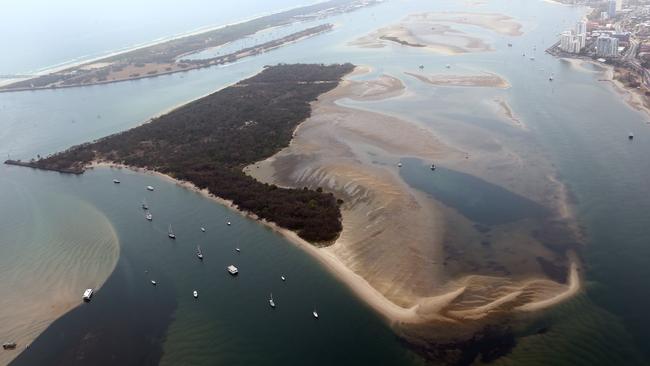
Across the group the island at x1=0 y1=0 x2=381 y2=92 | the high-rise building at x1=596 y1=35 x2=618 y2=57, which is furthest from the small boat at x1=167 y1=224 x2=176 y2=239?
the high-rise building at x1=596 y1=35 x2=618 y2=57

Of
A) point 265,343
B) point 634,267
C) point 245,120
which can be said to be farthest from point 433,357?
point 245,120

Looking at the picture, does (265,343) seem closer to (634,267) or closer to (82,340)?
(82,340)

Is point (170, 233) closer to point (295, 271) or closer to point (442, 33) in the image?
point (295, 271)

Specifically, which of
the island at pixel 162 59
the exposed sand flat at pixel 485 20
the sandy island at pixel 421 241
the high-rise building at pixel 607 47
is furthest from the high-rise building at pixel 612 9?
the sandy island at pixel 421 241

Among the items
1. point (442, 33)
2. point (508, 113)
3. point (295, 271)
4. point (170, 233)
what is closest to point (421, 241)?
point (295, 271)

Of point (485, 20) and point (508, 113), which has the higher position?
point (485, 20)
